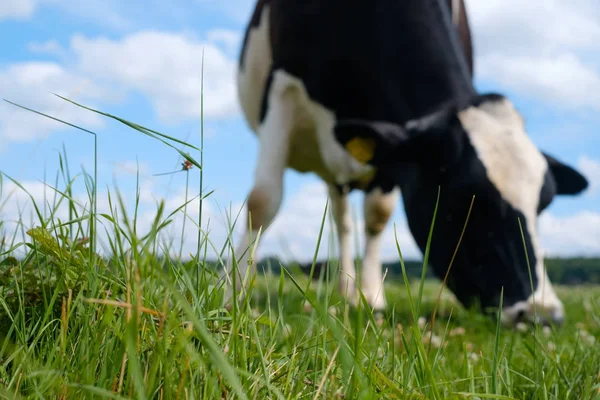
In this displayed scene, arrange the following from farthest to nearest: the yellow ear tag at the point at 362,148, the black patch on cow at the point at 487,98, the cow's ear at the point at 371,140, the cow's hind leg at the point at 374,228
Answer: the cow's hind leg at the point at 374,228
the black patch on cow at the point at 487,98
the yellow ear tag at the point at 362,148
the cow's ear at the point at 371,140

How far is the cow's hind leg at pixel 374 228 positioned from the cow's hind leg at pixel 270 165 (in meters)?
1.68

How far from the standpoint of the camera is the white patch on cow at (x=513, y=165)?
3.61m

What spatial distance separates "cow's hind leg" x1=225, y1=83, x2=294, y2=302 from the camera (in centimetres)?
416

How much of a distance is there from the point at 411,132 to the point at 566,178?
187 centimetres

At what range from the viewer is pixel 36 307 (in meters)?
1.30

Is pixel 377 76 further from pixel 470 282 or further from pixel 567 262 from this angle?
pixel 567 262

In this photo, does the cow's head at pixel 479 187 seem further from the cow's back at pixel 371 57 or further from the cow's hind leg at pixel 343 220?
the cow's hind leg at pixel 343 220

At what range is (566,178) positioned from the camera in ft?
16.3

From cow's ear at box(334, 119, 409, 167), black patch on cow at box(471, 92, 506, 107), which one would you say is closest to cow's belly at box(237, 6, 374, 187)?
cow's ear at box(334, 119, 409, 167)

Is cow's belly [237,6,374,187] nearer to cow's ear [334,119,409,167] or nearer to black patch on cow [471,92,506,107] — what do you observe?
cow's ear [334,119,409,167]

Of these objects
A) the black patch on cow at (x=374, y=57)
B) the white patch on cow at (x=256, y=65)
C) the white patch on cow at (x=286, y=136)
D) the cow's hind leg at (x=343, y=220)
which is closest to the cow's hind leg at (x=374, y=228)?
the cow's hind leg at (x=343, y=220)

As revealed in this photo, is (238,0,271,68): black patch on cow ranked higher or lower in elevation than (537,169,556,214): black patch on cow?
higher

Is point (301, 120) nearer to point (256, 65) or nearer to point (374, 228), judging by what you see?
point (256, 65)

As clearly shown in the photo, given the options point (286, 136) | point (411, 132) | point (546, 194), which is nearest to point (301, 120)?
point (286, 136)
